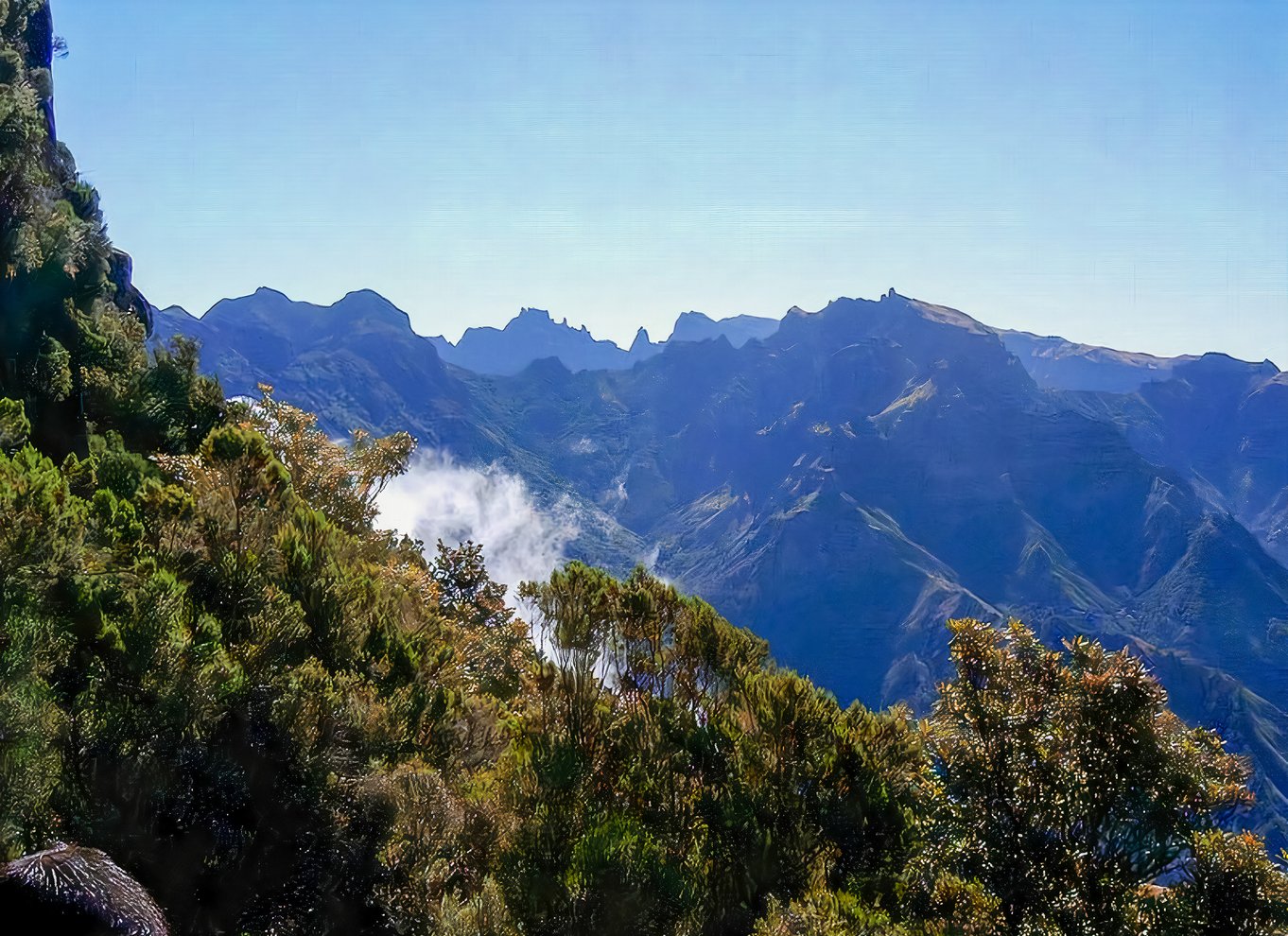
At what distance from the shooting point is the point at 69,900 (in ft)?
19.2

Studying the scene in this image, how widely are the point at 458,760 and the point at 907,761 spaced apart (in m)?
8.92

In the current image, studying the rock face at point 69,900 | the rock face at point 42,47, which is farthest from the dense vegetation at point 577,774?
the rock face at point 42,47

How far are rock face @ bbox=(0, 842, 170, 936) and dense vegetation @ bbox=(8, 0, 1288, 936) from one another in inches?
193

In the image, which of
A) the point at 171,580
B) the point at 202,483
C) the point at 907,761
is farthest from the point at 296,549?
the point at 907,761

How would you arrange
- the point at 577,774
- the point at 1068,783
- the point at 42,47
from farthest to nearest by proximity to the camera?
the point at 42,47 → the point at 577,774 → the point at 1068,783

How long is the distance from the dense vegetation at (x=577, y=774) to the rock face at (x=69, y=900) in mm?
4896

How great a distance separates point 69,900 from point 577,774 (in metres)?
6.47

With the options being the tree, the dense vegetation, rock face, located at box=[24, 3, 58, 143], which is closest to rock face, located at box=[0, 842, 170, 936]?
the dense vegetation

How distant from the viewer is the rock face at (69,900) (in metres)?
5.73

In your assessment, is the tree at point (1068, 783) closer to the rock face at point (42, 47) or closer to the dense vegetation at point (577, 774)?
the dense vegetation at point (577, 774)

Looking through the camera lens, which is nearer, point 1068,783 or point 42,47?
point 1068,783

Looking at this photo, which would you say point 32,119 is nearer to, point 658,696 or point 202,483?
point 202,483

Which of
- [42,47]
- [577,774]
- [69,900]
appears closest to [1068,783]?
[577,774]

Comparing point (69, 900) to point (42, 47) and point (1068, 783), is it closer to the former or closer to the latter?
point (1068, 783)
